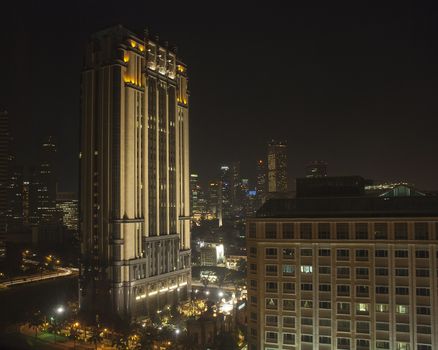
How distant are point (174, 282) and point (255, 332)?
19.5m

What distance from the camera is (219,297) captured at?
41.0 m

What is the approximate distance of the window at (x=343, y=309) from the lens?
732 inches

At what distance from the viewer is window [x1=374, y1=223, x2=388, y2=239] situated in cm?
1847

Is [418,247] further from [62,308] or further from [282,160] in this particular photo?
[282,160]

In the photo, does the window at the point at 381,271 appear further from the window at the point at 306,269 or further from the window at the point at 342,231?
the window at the point at 306,269

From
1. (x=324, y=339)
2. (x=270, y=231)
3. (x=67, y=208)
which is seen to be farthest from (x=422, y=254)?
(x=67, y=208)

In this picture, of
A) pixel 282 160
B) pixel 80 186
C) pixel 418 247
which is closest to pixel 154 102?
pixel 80 186

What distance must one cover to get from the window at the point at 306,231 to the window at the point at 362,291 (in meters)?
2.93

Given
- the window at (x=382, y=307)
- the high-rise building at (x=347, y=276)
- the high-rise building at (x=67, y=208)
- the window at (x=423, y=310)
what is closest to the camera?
the window at (x=423, y=310)

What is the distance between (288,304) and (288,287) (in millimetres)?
740

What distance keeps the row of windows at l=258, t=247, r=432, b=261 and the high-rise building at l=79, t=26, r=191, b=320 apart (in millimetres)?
15404

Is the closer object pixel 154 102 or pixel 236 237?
pixel 154 102

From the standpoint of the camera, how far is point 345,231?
19.0m

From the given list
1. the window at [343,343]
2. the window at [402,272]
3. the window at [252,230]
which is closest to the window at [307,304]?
the window at [343,343]
